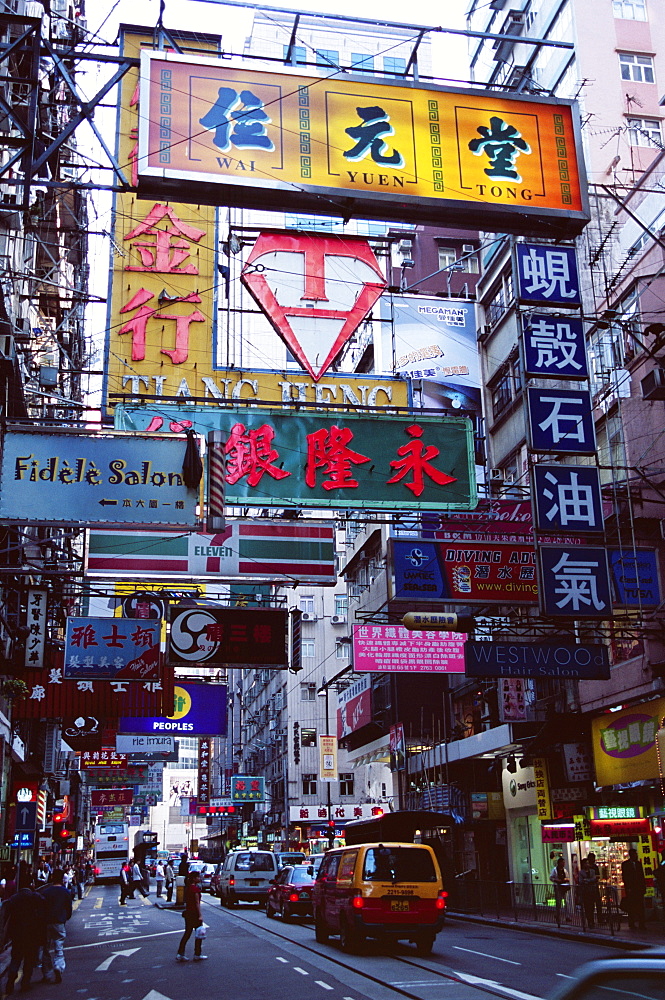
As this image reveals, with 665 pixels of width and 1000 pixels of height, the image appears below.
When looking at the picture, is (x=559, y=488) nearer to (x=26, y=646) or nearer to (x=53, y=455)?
(x=53, y=455)

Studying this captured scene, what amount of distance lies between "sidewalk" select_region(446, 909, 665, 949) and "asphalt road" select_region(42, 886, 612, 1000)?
12.8 inches

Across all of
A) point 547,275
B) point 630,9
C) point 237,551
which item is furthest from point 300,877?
point 630,9

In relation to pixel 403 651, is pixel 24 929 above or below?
below

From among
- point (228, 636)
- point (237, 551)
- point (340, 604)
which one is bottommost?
point (228, 636)

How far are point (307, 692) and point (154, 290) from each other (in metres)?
52.8

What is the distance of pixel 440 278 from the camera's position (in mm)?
51438

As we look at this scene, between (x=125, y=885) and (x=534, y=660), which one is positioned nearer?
(x=534, y=660)

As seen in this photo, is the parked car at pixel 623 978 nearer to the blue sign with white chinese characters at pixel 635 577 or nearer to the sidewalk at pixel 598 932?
the sidewalk at pixel 598 932

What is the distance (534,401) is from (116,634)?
38.8 ft

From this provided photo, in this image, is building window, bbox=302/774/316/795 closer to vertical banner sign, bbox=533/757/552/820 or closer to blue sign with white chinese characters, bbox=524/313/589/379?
vertical banner sign, bbox=533/757/552/820

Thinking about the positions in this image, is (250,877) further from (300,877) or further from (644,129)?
(644,129)

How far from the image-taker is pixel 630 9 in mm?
39750

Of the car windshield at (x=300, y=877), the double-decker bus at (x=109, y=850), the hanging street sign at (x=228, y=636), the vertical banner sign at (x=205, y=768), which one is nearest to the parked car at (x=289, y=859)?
the car windshield at (x=300, y=877)

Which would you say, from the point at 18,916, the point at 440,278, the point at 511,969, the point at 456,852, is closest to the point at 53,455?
the point at 18,916
